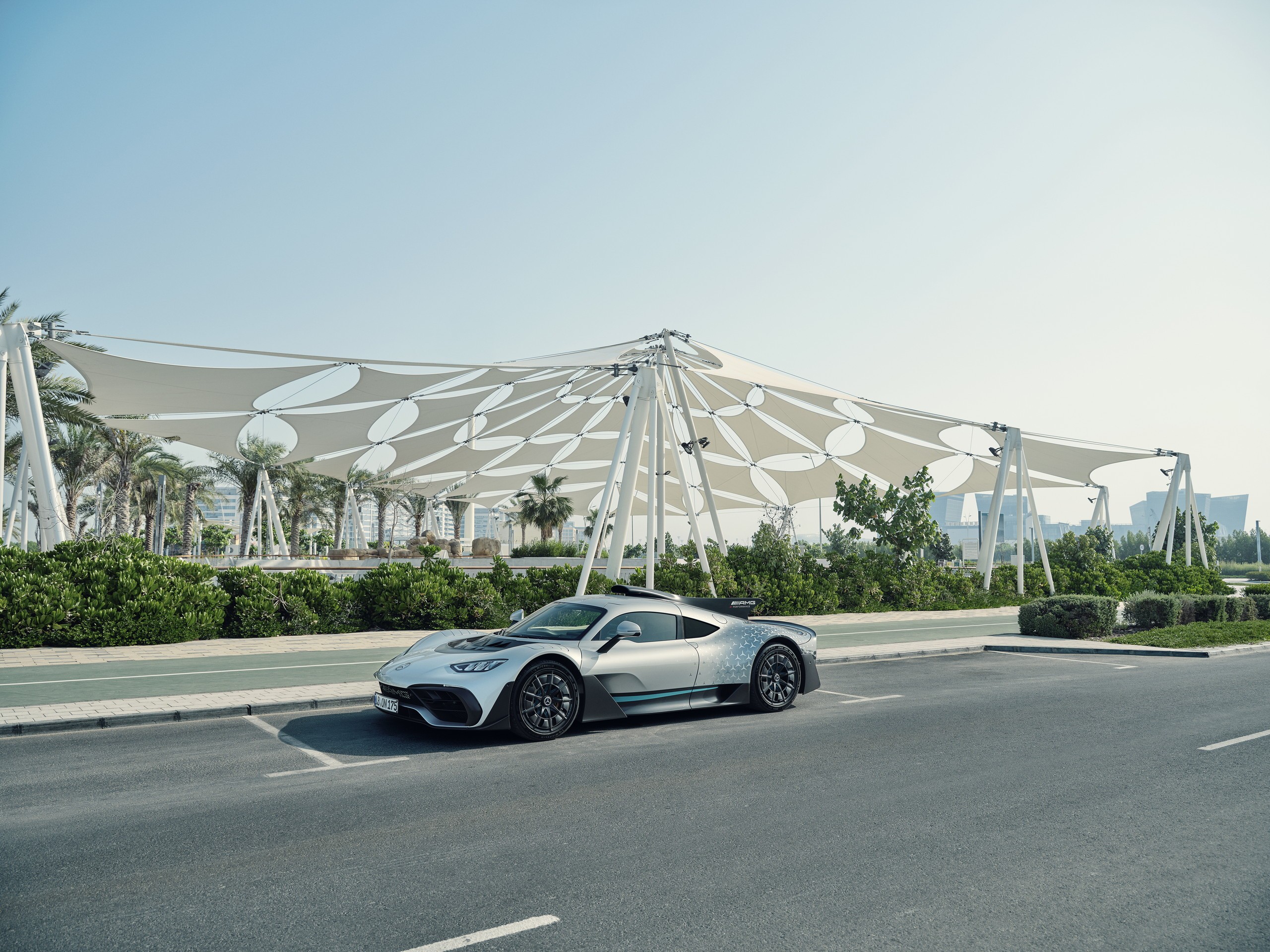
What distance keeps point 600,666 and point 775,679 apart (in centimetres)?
240

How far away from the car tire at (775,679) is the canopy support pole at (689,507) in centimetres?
1171

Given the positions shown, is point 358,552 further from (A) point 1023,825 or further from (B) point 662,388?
(A) point 1023,825

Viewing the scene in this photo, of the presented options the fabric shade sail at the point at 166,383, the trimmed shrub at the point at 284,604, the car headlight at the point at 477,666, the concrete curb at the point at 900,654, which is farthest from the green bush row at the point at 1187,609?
the fabric shade sail at the point at 166,383

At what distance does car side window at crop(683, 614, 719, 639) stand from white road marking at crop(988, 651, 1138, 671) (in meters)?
8.26

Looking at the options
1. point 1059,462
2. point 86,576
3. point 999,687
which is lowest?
point 999,687

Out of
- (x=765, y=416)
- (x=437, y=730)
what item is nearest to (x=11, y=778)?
(x=437, y=730)

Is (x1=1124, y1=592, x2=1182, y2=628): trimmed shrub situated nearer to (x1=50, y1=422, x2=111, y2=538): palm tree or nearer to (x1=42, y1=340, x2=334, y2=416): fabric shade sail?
(x1=42, y1=340, x2=334, y2=416): fabric shade sail

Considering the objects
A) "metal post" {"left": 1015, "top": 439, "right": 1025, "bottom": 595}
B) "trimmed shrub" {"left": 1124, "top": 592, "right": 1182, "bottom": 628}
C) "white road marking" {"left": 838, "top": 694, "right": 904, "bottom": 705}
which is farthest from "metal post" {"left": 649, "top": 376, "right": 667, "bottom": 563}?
"metal post" {"left": 1015, "top": 439, "right": 1025, "bottom": 595}

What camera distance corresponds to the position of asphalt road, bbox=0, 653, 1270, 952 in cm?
391

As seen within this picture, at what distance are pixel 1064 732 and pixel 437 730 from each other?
6.38 meters

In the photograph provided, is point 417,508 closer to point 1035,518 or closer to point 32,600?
point 1035,518

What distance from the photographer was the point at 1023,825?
5.46 m

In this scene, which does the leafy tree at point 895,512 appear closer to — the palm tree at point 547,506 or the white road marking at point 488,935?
the white road marking at point 488,935

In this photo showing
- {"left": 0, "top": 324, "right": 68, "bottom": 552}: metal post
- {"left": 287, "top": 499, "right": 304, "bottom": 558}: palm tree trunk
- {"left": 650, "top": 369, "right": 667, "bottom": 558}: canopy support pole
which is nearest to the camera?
{"left": 0, "top": 324, "right": 68, "bottom": 552}: metal post
